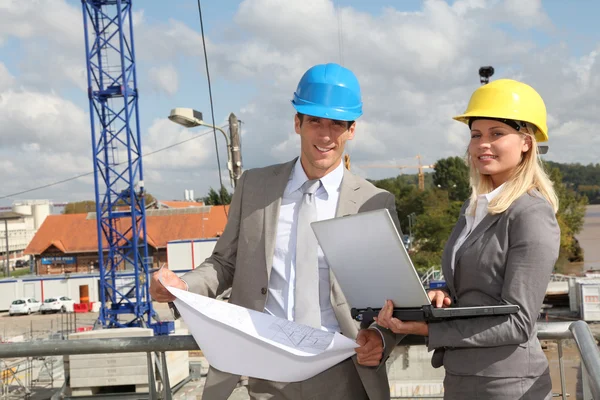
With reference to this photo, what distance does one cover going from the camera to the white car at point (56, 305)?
38.2m

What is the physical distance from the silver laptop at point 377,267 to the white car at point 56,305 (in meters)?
39.5

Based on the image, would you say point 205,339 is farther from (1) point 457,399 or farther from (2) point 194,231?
(2) point 194,231

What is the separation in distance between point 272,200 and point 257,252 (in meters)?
0.22

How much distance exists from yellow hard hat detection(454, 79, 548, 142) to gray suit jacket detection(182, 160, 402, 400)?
1.66ft

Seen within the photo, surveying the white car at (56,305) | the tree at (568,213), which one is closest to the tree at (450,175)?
the tree at (568,213)

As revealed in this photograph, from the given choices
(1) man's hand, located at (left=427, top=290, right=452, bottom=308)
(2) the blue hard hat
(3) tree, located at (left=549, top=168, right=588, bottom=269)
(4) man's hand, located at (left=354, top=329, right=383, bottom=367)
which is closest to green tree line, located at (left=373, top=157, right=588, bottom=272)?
(3) tree, located at (left=549, top=168, right=588, bottom=269)

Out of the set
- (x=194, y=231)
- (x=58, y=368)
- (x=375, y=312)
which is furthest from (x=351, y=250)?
(x=194, y=231)

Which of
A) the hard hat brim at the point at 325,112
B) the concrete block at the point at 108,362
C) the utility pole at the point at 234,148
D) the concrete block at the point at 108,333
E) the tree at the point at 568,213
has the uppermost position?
the utility pole at the point at 234,148

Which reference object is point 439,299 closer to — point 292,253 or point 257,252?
point 292,253

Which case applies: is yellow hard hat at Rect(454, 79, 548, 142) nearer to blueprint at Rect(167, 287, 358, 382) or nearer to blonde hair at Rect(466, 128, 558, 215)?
blonde hair at Rect(466, 128, 558, 215)

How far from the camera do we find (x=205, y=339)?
89.6 inches

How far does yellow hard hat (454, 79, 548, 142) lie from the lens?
6.62 feet

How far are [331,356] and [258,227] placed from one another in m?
0.58

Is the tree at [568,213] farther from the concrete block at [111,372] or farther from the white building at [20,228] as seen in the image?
the white building at [20,228]
